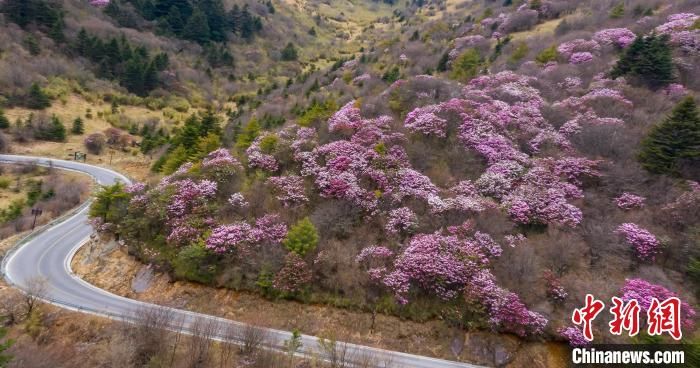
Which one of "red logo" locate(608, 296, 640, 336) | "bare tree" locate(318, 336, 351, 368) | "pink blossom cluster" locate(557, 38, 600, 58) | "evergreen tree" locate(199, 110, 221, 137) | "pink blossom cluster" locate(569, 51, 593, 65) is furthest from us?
"pink blossom cluster" locate(557, 38, 600, 58)

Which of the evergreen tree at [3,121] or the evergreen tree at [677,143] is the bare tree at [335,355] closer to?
the evergreen tree at [677,143]

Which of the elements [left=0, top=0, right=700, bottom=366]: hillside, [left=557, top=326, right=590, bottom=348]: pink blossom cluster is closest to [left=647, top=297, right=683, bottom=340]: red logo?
[left=0, top=0, right=700, bottom=366]: hillside

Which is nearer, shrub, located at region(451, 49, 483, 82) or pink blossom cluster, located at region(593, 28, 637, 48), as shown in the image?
pink blossom cluster, located at region(593, 28, 637, 48)

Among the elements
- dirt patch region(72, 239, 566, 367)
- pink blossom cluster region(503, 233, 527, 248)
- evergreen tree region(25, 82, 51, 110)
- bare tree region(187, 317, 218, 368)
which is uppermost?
evergreen tree region(25, 82, 51, 110)

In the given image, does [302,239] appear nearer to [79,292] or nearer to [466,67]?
[79,292]

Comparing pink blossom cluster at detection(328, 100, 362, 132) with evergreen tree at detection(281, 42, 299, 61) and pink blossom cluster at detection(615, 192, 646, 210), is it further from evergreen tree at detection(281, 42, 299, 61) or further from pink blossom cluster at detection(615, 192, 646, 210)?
evergreen tree at detection(281, 42, 299, 61)

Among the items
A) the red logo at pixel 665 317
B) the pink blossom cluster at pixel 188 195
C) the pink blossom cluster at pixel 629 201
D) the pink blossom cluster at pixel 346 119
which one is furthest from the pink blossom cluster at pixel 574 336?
the pink blossom cluster at pixel 188 195

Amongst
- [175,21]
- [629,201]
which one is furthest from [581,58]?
[175,21]
